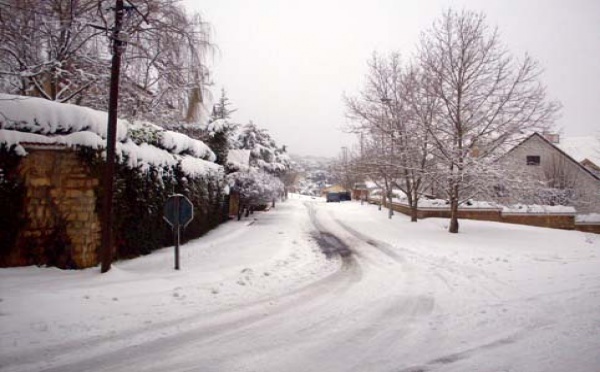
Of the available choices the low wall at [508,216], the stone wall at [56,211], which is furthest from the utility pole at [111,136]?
the low wall at [508,216]

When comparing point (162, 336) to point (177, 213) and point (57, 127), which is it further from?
point (57, 127)

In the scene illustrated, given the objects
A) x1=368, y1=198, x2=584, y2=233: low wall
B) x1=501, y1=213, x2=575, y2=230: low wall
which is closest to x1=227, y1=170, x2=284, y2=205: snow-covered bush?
x1=368, y1=198, x2=584, y2=233: low wall

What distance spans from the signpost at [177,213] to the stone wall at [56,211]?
1620mm

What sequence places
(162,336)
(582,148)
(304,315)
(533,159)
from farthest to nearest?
(582,148) < (533,159) < (304,315) < (162,336)

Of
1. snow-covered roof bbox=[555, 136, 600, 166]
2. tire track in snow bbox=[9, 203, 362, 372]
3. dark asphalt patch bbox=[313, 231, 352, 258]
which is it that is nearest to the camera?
tire track in snow bbox=[9, 203, 362, 372]

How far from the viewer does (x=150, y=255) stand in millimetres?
9516

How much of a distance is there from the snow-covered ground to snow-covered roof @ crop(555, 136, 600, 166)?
104ft

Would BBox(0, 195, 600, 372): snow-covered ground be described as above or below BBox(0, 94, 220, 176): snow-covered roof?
below

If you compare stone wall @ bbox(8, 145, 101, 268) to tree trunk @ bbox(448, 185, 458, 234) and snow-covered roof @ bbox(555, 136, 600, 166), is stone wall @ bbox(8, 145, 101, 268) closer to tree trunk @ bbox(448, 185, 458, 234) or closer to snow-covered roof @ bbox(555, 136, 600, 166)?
tree trunk @ bbox(448, 185, 458, 234)

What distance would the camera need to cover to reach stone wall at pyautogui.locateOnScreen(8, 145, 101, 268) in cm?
731

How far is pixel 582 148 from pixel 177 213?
4302 cm

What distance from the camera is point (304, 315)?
525 centimetres

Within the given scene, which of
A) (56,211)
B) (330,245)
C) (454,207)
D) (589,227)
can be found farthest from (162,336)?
(589,227)

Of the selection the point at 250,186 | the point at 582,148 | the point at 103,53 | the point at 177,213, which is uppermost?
the point at 582,148
